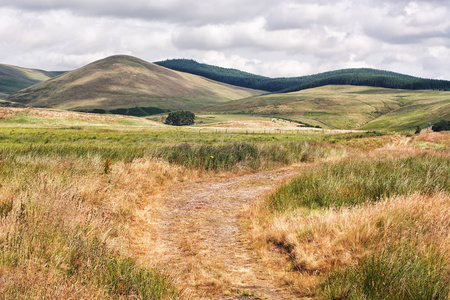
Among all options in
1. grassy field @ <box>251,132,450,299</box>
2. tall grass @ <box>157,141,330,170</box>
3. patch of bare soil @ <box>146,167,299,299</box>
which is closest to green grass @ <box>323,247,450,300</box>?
grassy field @ <box>251,132,450,299</box>

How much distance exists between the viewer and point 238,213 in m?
11.6

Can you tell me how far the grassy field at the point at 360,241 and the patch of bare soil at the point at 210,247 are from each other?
53 centimetres

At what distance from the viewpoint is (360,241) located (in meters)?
6.70

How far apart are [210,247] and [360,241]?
347 cm

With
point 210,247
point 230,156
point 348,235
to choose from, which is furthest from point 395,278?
point 230,156

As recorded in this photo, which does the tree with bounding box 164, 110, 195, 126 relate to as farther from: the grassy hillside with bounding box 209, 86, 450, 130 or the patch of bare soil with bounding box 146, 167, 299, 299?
the patch of bare soil with bounding box 146, 167, 299, 299

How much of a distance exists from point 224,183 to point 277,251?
9.17m

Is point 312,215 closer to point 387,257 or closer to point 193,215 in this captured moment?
point 387,257

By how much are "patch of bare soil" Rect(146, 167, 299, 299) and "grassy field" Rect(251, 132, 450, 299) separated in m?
0.53

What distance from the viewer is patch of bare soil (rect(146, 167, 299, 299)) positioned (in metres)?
6.30

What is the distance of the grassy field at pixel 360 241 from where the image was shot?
5164 millimetres

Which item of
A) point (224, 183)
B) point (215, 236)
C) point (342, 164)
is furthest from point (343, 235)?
point (224, 183)

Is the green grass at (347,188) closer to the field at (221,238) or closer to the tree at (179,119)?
the field at (221,238)

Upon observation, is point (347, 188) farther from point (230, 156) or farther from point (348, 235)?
point (230, 156)
